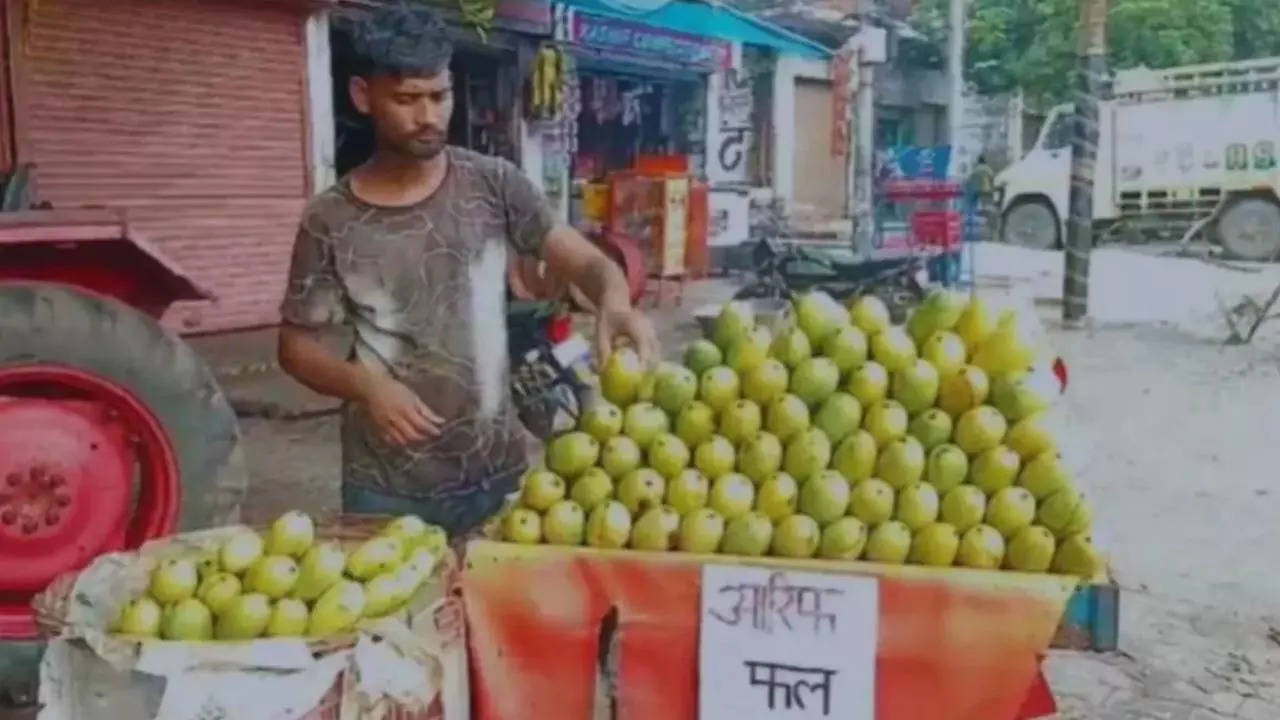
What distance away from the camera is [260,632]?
206cm

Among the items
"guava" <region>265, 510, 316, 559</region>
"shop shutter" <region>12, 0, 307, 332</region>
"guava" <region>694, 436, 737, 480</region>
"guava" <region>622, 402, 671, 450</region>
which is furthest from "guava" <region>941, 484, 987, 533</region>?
"shop shutter" <region>12, 0, 307, 332</region>

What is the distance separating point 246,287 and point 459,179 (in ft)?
20.9

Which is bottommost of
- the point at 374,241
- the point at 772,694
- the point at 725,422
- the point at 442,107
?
the point at 772,694

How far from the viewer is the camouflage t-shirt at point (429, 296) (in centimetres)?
279

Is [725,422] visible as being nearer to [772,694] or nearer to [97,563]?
[772,694]

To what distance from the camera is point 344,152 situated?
11.2 m

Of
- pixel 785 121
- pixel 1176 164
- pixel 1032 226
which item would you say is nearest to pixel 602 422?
pixel 785 121

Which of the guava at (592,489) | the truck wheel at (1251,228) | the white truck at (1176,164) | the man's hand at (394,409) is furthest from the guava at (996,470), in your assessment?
the truck wheel at (1251,228)

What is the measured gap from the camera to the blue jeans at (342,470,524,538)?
9.46 ft

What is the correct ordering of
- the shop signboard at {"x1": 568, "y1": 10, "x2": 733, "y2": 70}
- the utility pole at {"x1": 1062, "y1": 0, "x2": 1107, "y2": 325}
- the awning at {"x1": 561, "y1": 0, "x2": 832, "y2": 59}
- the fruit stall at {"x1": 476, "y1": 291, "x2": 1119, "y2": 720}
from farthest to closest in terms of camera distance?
the shop signboard at {"x1": 568, "y1": 10, "x2": 733, "y2": 70}, the utility pole at {"x1": 1062, "y1": 0, "x2": 1107, "y2": 325}, the awning at {"x1": 561, "y1": 0, "x2": 832, "y2": 59}, the fruit stall at {"x1": 476, "y1": 291, "x2": 1119, "y2": 720}

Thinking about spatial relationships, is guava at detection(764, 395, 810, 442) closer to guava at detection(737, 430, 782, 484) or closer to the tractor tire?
guava at detection(737, 430, 782, 484)

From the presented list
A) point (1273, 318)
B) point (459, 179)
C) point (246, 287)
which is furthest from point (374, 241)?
point (1273, 318)

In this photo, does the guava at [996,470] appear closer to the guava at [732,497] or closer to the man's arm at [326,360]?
the guava at [732,497]

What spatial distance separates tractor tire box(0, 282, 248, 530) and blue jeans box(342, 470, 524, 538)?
45 cm
